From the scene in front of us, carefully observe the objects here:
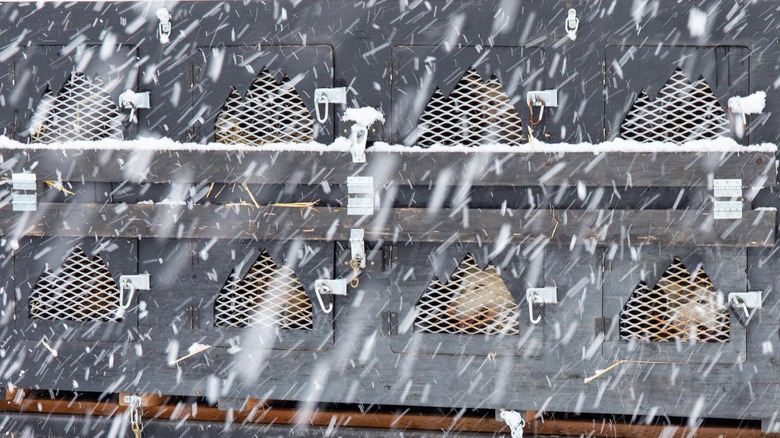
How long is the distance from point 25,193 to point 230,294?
1032 mm

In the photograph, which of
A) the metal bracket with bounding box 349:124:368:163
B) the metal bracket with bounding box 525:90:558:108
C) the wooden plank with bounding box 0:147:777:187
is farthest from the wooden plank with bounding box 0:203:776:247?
the metal bracket with bounding box 525:90:558:108

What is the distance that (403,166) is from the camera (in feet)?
10.1

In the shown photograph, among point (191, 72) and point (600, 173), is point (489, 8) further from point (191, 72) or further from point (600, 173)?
point (191, 72)

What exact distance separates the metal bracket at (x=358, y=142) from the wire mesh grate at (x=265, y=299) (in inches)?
23.4

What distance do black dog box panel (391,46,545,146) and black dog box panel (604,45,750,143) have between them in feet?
1.06

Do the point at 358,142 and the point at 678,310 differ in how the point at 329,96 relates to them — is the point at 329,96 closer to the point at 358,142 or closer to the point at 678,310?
the point at 358,142

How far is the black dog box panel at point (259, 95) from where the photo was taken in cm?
314

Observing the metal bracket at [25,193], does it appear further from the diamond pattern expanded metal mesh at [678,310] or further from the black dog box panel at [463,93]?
the diamond pattern expanded metal mesh at [678,310]

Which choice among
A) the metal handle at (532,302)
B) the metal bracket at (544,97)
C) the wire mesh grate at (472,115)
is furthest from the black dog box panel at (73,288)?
the metal bracket at (544,97)

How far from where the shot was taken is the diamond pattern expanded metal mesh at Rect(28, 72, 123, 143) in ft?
10.9

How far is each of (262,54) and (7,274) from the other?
5.13 feet

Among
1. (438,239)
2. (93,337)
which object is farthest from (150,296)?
(438,239)

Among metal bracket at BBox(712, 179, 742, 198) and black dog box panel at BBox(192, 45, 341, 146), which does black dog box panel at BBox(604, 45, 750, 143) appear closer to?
metal bracket at BBox(712, 179, 742, 198)

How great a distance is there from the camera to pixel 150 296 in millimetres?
3281
